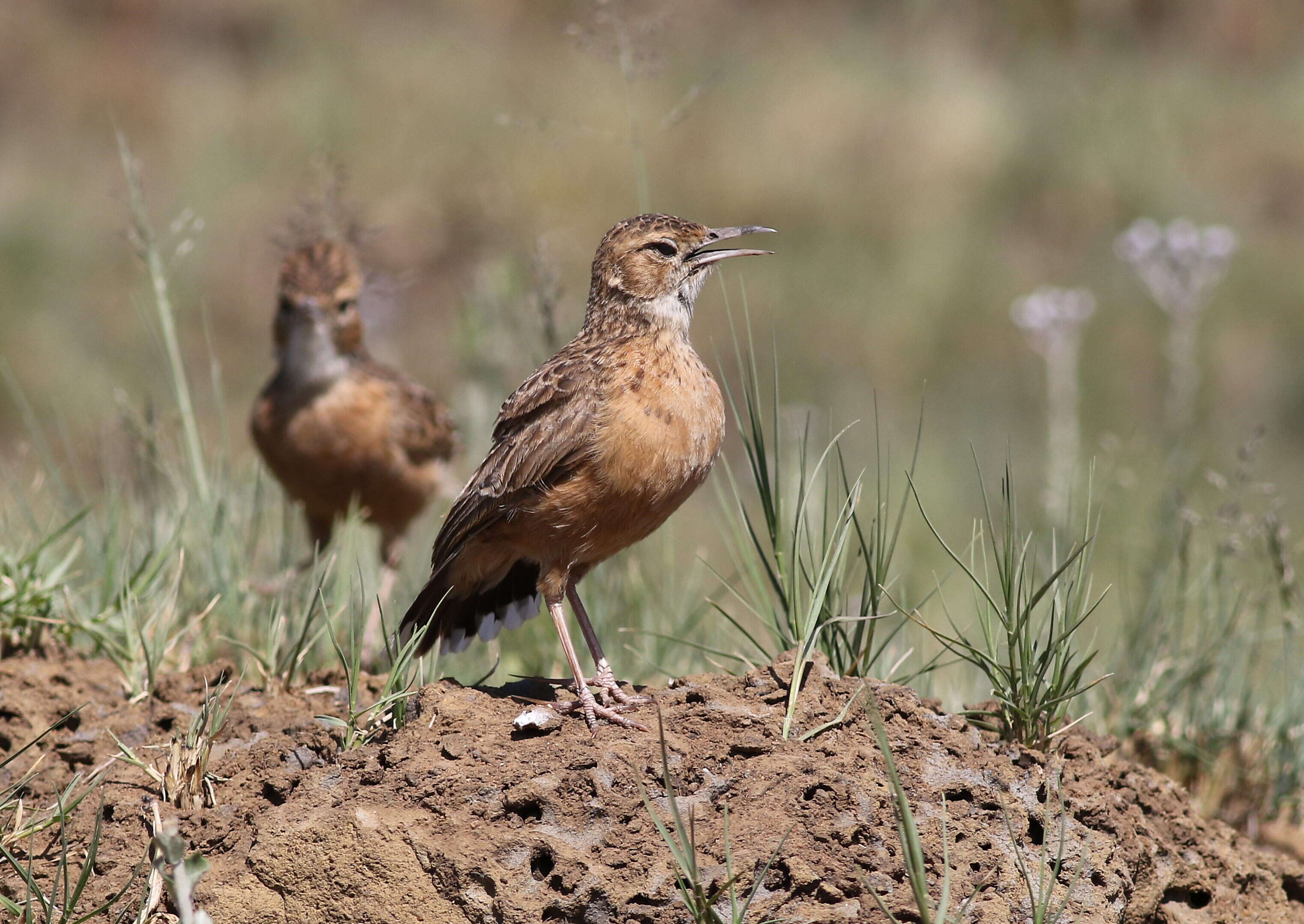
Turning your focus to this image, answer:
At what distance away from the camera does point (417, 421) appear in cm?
766

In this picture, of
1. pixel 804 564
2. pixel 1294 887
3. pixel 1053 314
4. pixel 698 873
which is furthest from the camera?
pixel 1053 314

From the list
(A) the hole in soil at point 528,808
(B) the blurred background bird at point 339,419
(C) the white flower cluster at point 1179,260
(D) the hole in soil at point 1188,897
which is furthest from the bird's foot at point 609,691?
(C) the white flower cluster at point 1179,260

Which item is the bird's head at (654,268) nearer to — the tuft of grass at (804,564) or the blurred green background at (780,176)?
the tuft of grass at (804,564)

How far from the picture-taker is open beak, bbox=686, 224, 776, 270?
4785mm

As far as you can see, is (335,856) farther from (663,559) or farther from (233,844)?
(663,559)


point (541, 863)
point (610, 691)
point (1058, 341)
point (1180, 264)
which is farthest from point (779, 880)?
point (1058, 341)

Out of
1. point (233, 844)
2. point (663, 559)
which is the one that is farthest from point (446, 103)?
point (233, 844)

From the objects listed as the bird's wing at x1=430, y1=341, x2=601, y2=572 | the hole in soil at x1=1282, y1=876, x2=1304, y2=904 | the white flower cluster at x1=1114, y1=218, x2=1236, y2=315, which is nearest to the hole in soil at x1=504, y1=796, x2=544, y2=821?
the bird's wing at x1=430, y1=341, x2=601, y2=572

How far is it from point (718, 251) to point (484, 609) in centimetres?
152

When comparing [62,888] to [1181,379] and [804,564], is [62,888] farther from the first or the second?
[1181,379]

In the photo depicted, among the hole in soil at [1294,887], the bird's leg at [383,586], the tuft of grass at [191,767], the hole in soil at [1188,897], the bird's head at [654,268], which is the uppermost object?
the bird's head at [654,268]

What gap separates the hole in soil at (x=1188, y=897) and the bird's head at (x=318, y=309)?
522 centimetres

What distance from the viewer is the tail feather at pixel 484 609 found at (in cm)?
475

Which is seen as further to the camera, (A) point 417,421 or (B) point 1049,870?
(A) point 417,421
